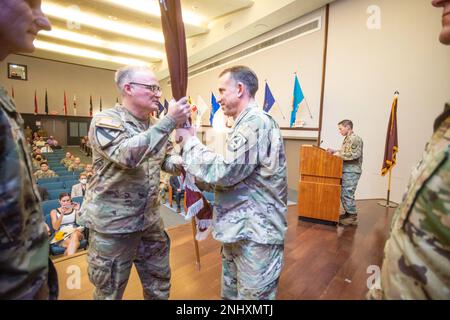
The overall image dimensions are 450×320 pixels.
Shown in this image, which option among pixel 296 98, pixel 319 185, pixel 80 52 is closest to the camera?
pixel 319 185

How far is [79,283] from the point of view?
6.90ft

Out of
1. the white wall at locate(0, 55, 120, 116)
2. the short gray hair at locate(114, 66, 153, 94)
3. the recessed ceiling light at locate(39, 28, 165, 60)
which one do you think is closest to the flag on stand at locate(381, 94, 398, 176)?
the short gray hair at locate(114, 66, 153, 94)

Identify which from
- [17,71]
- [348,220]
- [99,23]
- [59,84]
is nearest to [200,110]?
[99,23]

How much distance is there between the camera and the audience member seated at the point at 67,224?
264 cm

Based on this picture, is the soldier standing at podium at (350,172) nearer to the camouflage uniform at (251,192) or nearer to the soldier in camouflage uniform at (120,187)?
the camouflage uniform at (251,192)

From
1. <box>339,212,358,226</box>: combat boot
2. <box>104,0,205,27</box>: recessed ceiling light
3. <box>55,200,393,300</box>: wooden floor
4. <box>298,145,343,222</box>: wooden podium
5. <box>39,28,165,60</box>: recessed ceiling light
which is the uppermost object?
<box>39,28,165,60</box>: recessed ceiling light

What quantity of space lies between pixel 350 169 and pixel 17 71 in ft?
51.7

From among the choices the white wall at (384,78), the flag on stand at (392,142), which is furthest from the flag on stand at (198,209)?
the white wall at (384,78)

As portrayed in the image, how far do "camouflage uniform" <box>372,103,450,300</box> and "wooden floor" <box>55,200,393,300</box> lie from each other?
A: 5.13 ft

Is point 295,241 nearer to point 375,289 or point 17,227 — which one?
point 375,289

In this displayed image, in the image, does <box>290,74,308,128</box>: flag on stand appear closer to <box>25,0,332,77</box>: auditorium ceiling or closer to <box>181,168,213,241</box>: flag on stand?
<box>25,0,332,77</box>: auditorium ceiling

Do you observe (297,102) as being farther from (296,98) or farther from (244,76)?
(244,76)

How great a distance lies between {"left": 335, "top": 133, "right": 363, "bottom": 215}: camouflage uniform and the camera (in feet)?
12.4

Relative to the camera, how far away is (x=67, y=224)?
2.95 m
